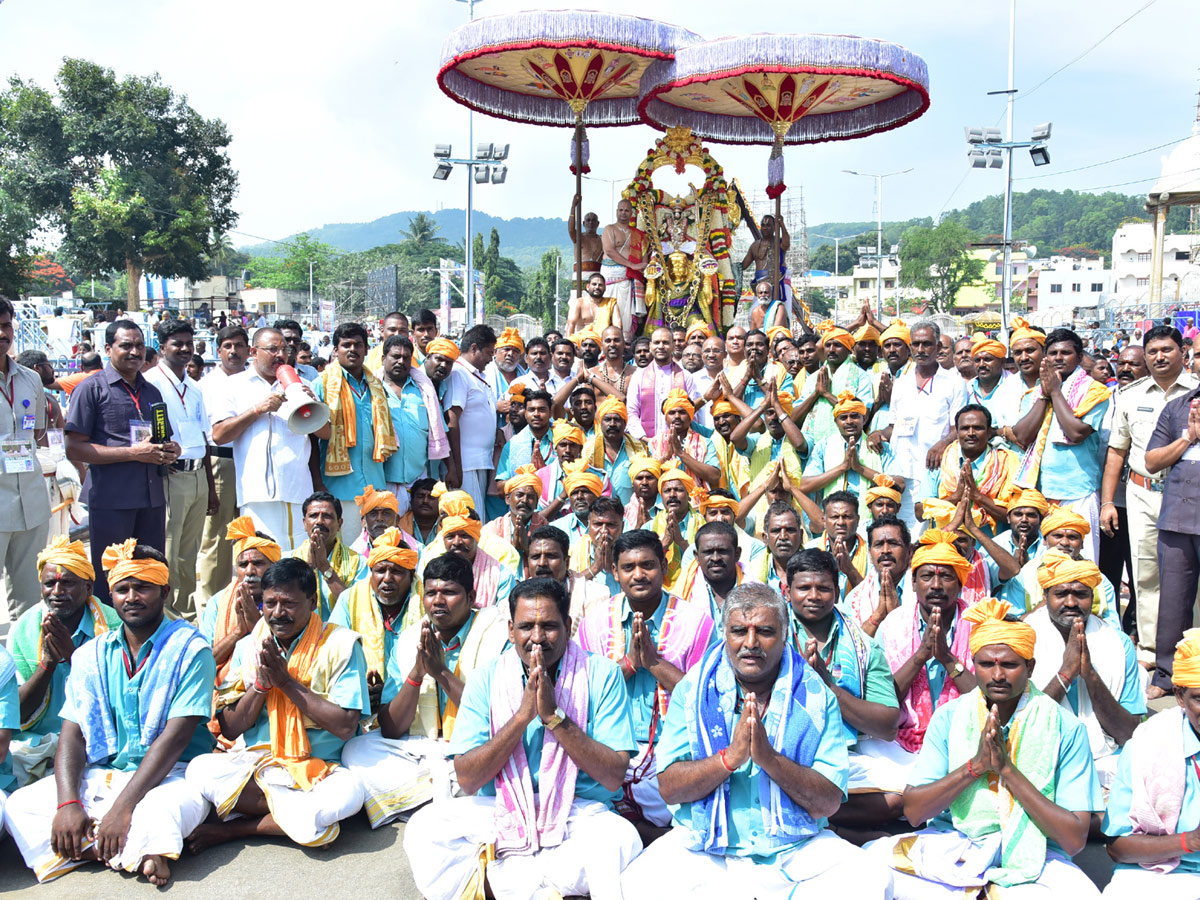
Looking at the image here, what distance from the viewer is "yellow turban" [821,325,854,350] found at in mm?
7406

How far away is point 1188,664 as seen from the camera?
318cm

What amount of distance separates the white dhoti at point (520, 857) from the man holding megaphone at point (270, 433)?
2.95 meters

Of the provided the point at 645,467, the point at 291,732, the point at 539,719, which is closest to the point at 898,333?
the point at 645,467

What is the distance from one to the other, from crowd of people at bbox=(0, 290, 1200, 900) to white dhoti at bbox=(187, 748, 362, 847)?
1 centimetres

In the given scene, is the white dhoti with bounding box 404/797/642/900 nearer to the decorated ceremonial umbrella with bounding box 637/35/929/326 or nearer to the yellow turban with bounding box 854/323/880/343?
the yellow turban with bounding box 854/323/880/343

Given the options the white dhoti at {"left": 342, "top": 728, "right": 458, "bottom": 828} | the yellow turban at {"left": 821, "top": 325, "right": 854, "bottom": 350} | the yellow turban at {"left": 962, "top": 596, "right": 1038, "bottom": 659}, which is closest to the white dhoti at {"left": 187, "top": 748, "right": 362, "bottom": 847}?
the white dhoti at {"left": 342, "top": 728, "right": 458, "bottom": 828}

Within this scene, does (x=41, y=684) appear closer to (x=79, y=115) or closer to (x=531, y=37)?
(x=531, y=37)

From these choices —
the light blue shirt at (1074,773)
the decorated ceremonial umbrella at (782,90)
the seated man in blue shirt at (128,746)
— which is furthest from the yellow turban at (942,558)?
the decorated ceremonial umbrella at (782,90)

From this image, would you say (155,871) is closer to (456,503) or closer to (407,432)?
(456,503)

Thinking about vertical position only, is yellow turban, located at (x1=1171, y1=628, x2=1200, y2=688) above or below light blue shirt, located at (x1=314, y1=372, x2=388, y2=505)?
below

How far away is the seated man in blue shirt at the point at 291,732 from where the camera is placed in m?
3.87

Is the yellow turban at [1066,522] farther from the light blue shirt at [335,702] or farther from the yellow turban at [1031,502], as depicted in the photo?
the light blue shirt at [335,702]

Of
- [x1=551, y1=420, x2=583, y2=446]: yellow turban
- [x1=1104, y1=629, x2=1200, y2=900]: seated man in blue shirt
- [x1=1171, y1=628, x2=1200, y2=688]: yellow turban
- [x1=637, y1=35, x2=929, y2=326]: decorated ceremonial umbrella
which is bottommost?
[x1=1104, y1=629, x2=1200, y2=900]: seated man in blue shirt

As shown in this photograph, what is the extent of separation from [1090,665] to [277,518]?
4.56 metres
